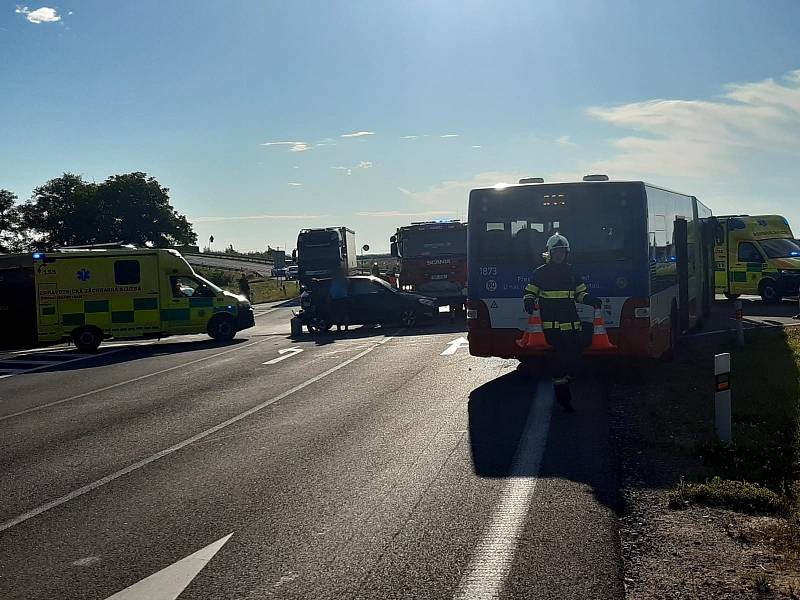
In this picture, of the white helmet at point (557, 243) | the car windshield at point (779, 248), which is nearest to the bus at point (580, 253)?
the white helmet at point (557, 243)

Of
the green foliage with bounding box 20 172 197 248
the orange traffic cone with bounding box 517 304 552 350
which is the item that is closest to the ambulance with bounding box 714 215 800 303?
the orange traffic cone with bounding box 517 304 552 350

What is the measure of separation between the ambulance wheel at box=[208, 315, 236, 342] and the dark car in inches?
76.8

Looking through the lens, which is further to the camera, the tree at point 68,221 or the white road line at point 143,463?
the tree at point 68,221

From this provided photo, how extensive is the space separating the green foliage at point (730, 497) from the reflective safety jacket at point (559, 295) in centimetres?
374

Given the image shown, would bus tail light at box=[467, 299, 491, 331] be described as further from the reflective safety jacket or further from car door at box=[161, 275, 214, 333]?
car door at box=[161, 275, 214, 333]

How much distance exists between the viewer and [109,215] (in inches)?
3794

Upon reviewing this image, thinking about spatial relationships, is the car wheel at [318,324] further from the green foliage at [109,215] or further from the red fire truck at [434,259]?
the green foliage at [109,215]

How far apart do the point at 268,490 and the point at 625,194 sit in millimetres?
7472

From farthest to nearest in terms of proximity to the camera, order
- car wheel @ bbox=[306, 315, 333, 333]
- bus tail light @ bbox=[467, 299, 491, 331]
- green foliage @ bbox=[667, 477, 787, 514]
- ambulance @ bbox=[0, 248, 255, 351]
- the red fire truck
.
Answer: the red fire truck < car wheel @ bbox=[306, 315, 333, 333] < ambulance @ bbox=[0, 248, 255, 351] < bus tail light @ bbox=[467, 299, 491, 331] < green foliage @ bbox=[667, 477, 787, 514]

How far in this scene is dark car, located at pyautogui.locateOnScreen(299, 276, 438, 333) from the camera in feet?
86.7

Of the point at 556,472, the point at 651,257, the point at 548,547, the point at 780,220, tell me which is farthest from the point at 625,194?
the point at 780,220

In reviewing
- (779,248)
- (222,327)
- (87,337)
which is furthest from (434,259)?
(779,248)

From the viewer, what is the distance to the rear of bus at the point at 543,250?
42.5 feet

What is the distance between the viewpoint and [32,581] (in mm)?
5645
